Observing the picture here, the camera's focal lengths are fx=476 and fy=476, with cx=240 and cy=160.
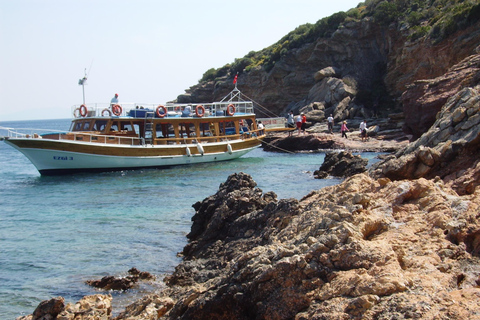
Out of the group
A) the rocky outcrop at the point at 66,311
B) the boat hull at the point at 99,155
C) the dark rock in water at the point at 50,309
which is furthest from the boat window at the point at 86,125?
the dark rock in water at the point at 50,309

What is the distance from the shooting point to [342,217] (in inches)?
233

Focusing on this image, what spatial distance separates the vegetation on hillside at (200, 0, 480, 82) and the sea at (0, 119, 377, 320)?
15813mm

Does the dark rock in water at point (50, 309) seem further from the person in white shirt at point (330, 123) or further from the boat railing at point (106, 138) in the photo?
the person in white shirt at point (330, 123)

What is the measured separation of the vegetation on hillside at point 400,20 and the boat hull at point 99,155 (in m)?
18.9

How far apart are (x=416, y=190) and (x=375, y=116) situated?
3461 centimetres

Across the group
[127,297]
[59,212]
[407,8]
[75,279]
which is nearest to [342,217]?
[127,297]

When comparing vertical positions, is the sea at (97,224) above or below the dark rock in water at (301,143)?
below

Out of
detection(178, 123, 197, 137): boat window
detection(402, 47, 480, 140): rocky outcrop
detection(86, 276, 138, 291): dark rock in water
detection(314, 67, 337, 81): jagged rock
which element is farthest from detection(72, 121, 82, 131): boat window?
detection(314, 67, 337, 81): jagged rock

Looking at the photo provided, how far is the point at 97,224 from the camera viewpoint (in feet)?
45.0

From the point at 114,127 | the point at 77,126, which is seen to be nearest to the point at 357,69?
the point at 114,127

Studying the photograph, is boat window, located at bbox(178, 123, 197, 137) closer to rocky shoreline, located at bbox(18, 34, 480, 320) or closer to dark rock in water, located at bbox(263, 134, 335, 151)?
dark rock in water, located at bbox(263, 134, 335, 151)

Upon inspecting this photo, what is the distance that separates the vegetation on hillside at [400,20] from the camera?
32719 mm

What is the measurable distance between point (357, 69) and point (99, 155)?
3062cm

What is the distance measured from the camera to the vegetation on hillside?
32719 millimetres
